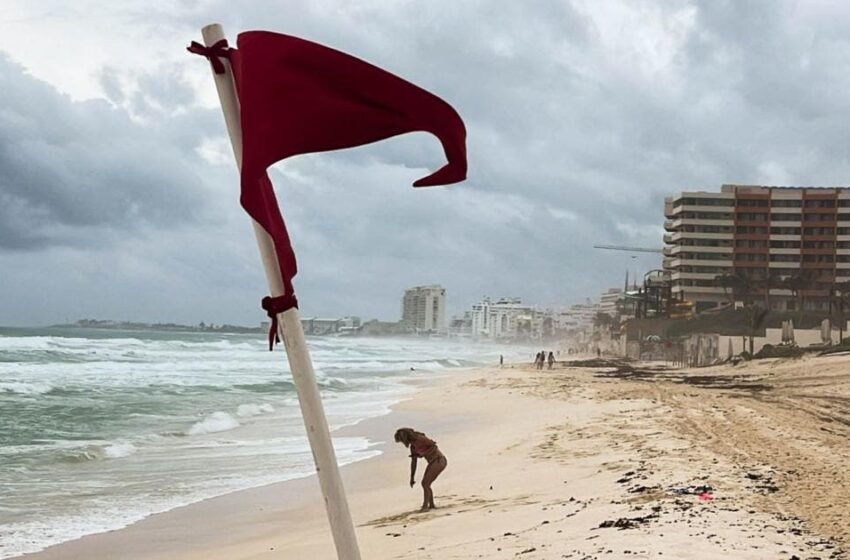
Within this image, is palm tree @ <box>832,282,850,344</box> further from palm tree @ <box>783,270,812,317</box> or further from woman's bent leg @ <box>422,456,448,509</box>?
woman's bent leg @ <box>422,456,448,509</box>

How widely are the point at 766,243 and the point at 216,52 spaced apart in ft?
311

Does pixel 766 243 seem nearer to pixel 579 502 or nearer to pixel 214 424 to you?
pixel 214 424

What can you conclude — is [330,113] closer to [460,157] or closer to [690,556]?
[460,157]

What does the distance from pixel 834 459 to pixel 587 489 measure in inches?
151

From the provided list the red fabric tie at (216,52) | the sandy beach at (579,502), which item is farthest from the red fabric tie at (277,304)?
Answer: the sandy beach at (579,502)

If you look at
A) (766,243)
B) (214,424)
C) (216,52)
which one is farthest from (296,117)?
(766,243)

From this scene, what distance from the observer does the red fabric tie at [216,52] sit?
99.1 inches

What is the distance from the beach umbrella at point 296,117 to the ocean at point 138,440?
7.35m

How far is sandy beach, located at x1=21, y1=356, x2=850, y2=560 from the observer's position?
21.7 ft

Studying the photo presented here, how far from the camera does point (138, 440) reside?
16.8 m

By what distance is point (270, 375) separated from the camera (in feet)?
128

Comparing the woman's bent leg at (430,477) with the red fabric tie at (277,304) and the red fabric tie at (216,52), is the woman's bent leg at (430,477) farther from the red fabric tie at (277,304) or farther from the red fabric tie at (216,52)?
→ the red fabric tie at (216,52)

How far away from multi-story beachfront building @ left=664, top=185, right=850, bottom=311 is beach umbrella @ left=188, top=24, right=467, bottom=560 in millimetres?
89662

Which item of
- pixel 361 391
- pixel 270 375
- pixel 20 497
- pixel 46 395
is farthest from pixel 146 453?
pixel 270 375
